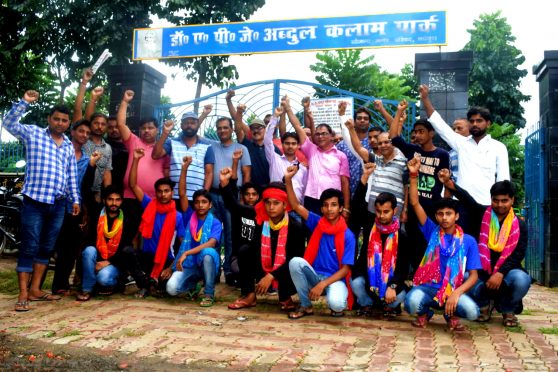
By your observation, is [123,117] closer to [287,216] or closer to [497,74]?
[287,216]

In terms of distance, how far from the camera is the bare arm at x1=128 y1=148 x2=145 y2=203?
5078 millimetres

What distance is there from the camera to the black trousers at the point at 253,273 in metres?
4.52

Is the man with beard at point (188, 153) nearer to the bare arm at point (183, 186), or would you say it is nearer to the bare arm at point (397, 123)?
the bare arm at point (183, 186)

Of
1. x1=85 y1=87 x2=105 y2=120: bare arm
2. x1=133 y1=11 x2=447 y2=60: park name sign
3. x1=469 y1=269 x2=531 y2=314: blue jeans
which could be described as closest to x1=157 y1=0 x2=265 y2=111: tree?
x1=133 y1=11 x2=447 y2=60: park name sign

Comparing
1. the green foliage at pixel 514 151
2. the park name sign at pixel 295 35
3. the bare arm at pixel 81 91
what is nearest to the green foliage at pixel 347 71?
the green foliage at pixel 514 151

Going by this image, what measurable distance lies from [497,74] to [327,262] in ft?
65.9

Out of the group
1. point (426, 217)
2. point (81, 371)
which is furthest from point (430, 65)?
point (81, 371)

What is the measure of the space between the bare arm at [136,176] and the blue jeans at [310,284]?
185cm

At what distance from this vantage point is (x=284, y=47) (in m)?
7.46

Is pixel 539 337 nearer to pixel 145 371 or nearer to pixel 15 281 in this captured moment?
pixel 145 371

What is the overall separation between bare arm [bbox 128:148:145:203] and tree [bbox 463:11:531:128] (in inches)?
725

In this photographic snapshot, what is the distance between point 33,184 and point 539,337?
14.3 feet

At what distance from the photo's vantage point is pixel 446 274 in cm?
401

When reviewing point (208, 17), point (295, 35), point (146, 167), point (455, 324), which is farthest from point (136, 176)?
point (208, 17)
